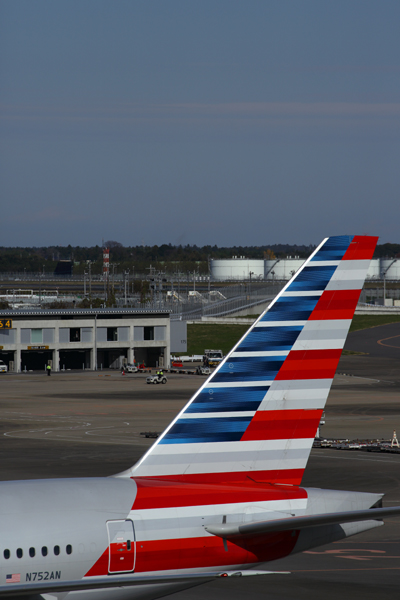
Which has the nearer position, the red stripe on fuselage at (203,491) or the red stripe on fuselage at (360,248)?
the red stripe on fuselage at (203,491)

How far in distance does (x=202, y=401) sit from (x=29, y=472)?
2877 cm

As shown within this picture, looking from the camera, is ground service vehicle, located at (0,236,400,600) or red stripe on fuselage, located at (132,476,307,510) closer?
ground service vehicle, located at (0,236,400,600)

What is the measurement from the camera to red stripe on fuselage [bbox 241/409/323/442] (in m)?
14.5

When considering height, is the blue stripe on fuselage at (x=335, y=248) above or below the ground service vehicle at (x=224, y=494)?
above

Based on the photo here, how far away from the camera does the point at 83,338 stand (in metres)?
117

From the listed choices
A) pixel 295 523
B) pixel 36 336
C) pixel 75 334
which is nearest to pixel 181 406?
pixel 36 336

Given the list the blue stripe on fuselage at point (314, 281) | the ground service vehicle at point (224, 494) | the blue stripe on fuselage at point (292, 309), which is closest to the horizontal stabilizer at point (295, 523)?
the ground service vehicle at point (224, 494)

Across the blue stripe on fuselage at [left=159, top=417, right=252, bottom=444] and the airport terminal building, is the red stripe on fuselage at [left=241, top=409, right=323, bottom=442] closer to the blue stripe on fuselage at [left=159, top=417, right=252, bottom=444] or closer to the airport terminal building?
the blue stripe on fuselage at [left=159, top=417, right=252, bottom=444]

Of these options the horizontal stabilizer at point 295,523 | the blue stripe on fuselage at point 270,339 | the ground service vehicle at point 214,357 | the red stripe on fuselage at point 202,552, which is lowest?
the ground service vehicle at point 214,357

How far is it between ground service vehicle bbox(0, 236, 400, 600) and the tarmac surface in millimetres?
5991

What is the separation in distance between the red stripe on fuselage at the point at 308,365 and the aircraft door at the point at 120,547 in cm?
389

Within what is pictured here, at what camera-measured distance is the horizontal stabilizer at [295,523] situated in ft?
39.6

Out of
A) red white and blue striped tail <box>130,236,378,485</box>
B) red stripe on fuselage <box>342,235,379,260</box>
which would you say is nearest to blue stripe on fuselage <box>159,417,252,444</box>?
red white and blue striped tail <box>130,236,378,485</box>

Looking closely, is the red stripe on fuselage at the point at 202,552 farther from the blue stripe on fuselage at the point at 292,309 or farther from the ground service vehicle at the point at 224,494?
the blue stripe on fuselage at the point at 292,309
